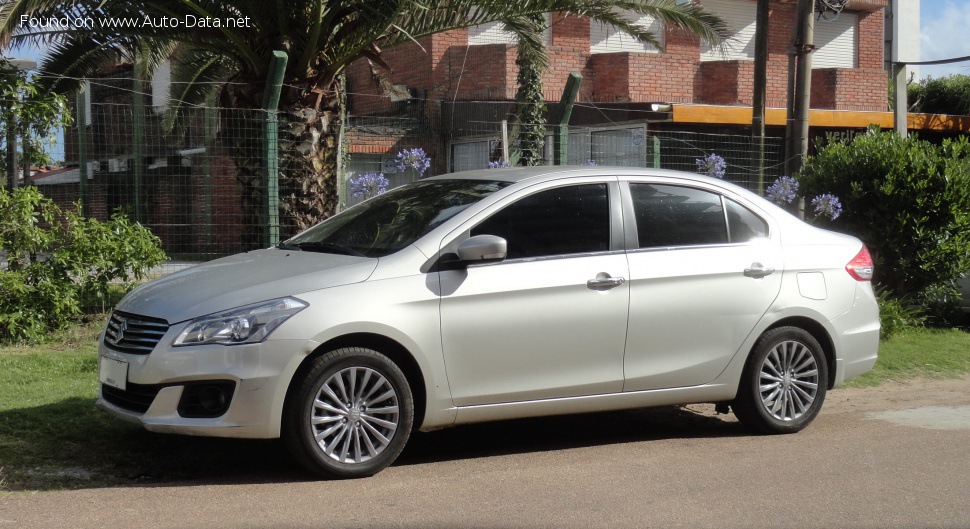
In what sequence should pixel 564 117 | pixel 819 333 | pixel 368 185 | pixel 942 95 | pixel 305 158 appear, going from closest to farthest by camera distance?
pixel 819 333 < pixel 305 158 < pixel 368 185 < pixel 564 117 < pixel 942 95

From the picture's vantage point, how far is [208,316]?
546cm

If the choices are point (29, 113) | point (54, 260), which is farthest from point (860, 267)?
point (29, 113)

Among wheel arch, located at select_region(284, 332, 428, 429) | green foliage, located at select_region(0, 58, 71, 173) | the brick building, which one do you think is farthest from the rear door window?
the brick building

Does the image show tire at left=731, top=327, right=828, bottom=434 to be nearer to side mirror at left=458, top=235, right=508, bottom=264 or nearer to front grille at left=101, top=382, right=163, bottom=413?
side mirror at left=458, top=235, right=508, bottom=264

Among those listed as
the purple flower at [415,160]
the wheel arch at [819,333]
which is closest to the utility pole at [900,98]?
the purple flower at [415,160]

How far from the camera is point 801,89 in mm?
13242

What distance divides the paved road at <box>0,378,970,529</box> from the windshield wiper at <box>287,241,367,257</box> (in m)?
1.24

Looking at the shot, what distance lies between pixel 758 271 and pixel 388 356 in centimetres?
251

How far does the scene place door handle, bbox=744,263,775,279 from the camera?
6821mm

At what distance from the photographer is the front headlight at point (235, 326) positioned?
17.8 ft

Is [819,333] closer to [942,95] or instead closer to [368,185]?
[368,185]

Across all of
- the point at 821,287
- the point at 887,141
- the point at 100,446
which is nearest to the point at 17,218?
the point at 100,446

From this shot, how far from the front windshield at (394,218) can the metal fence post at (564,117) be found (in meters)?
4.66

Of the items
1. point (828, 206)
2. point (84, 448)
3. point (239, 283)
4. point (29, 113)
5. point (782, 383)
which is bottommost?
point (84, 448)
